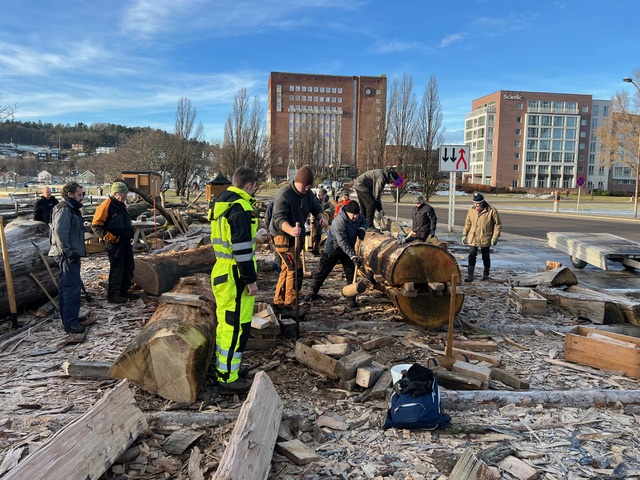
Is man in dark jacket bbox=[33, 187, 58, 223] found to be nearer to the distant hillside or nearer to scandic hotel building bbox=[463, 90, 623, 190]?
scandic hotel building bbox=[463, 90, 623, 190]

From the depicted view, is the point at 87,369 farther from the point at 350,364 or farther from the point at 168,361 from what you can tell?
the point at 350,364

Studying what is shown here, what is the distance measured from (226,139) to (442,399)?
34.3 meters

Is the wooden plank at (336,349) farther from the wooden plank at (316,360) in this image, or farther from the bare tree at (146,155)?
the bare tree at (146,155)

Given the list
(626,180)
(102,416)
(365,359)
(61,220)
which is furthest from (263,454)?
(626,180)

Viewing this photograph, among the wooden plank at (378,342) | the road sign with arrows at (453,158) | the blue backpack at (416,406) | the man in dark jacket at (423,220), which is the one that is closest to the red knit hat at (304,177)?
the wooden plank at (378,342)

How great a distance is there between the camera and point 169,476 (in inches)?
124

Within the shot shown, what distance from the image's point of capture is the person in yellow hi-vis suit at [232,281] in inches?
168

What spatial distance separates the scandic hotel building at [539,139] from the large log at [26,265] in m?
89.1

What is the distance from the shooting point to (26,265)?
6734 millimetres

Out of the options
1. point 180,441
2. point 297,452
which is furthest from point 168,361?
point 297,452

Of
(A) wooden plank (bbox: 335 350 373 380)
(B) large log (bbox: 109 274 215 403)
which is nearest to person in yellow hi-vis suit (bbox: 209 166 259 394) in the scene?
(B) large log (bbox: 109 274 215 403)

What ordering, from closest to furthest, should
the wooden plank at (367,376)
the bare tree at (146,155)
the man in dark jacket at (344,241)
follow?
the wooden plank at (367,376) → the man in dark jacket at (344,241) → the bare tree at (146,155)

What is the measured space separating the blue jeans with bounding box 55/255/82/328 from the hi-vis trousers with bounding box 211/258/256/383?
2612mm

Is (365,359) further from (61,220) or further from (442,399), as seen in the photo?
(61,220)
